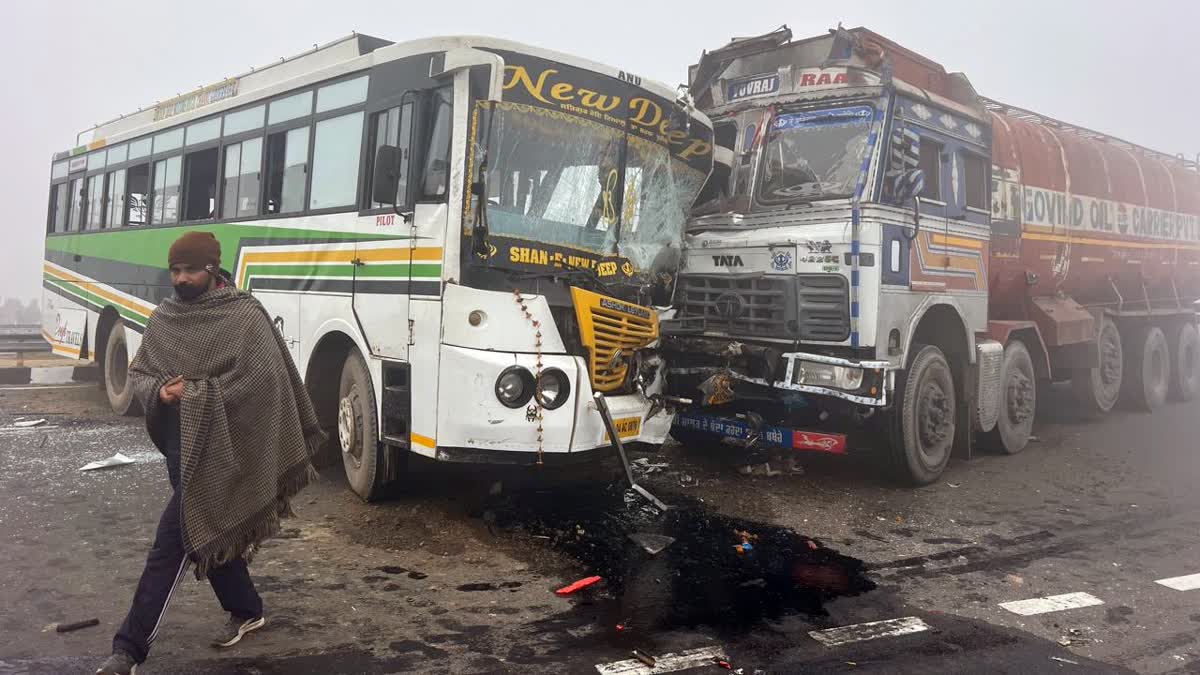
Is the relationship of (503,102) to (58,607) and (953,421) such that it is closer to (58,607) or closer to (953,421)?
(58,607)

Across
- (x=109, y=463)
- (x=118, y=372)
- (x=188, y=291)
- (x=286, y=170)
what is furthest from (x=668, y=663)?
(x=118, y=372)

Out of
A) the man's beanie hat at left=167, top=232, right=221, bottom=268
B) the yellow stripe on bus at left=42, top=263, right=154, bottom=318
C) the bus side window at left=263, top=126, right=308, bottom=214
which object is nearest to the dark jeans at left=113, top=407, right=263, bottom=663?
the man's beanie hat at left=167, top=232, right=221, bottom=268

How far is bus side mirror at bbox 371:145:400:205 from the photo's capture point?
5.46 m

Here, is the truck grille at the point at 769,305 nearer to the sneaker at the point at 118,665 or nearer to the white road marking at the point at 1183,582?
the white road marking at the point at 1183,582

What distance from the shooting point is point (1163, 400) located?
500 inches

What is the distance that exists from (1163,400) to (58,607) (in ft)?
44.2

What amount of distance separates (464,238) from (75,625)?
9.26 ft

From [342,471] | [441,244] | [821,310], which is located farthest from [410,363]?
[821,310]

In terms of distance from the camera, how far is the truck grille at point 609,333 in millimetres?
5816

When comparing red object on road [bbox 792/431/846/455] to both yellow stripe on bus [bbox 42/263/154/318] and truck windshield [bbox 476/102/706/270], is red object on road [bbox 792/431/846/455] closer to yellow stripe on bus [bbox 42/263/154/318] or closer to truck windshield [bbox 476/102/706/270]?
truck windshield [bbox 476/102/706/270]

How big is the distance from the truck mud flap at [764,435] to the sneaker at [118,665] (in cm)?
484

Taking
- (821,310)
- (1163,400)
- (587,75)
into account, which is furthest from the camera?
(1163,400)

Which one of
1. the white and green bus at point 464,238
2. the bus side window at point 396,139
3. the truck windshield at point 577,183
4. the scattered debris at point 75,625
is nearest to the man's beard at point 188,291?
the scattered debris at point 75,625

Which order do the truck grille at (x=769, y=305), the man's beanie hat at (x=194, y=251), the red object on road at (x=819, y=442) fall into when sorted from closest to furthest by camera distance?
the man's beanie hat at (x=194, y=251) < the truck grille at (x=769, y=305) < the red object on road at (x=819, y=442)
